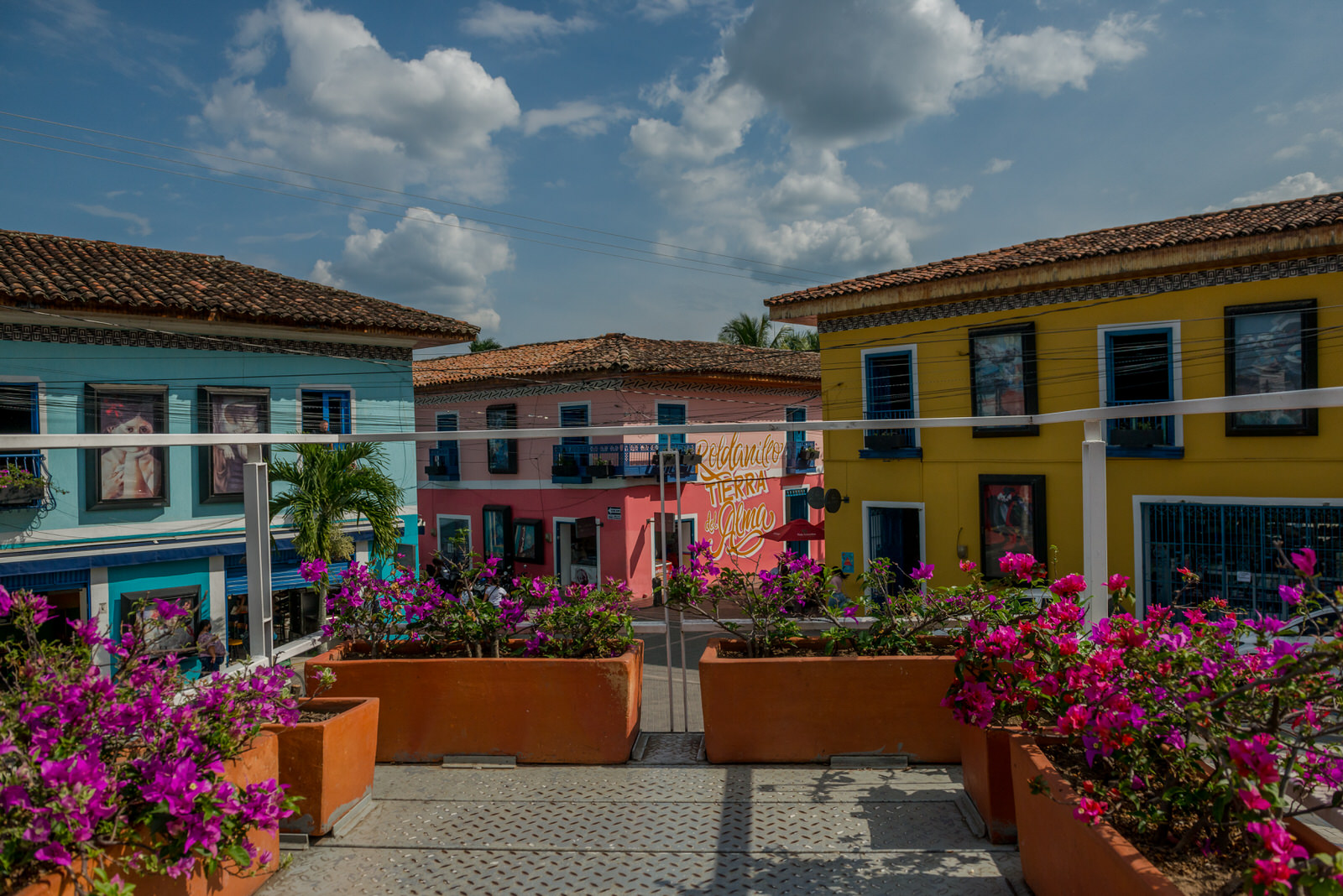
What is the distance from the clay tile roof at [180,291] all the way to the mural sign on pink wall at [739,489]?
294 inches

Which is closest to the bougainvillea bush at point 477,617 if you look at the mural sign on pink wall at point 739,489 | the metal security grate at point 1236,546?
the metal security grate at point 1236,546

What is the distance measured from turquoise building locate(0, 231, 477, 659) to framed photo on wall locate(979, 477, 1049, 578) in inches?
397

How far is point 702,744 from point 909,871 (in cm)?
182

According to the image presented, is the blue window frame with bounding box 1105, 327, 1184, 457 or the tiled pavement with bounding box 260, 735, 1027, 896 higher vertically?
the blue window frame with bounding box 1105, 327, 1184, 457

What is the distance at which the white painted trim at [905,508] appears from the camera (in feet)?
44.4

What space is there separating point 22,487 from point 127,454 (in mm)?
1357

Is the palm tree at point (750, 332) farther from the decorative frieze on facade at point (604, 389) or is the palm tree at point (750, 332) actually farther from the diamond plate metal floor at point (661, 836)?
the diamond plate metal floor at point (661, 836)

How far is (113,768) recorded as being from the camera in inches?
99.0

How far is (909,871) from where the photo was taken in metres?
3.28

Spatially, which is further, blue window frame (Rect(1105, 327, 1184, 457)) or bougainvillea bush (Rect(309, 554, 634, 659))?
blue window frame (Rect(1105, 327, 1184, 457))

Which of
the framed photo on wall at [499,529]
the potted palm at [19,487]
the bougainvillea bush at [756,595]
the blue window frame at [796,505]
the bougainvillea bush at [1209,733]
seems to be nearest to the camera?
the bougainvillea bush at [1209,733]

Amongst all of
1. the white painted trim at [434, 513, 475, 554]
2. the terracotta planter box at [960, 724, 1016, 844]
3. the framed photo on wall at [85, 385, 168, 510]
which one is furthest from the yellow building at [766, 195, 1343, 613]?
the white painted trim at [434, 513, 475, 554]

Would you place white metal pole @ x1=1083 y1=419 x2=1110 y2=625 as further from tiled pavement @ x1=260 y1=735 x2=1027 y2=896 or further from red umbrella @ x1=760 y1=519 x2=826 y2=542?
red umbrella @ x1=760 y1=519 x2=826 y2=542

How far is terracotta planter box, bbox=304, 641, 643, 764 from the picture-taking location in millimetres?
4594
